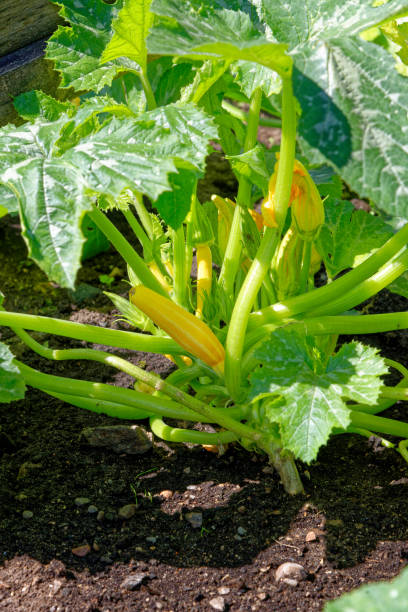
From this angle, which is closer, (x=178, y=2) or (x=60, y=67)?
(x=178, y=2)

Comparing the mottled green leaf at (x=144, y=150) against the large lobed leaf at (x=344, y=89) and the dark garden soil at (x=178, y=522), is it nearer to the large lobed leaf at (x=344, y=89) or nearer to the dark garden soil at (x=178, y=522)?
the large lobed leaf at (x=344, y=89)

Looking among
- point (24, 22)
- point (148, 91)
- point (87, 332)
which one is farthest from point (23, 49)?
point (87, 332)

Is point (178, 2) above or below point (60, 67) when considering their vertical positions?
above

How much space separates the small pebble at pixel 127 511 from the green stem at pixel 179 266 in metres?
0.52

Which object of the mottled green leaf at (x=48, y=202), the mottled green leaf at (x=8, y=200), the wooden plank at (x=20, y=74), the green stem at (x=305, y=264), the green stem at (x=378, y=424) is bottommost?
the green stem at (x=378, y=424)

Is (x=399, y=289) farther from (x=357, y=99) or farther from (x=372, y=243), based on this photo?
(x=357, y=99)

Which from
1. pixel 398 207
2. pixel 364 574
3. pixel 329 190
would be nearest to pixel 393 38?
pixel 329 190

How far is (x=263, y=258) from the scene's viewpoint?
1.69m

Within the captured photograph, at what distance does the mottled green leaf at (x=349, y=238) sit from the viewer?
1.93 metres

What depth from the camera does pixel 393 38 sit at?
2.08m

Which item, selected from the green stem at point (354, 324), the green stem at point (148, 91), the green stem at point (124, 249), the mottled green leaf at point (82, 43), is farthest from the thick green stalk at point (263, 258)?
the mottled green leaf at point (82, 43)

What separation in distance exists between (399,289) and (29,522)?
1.09 metres

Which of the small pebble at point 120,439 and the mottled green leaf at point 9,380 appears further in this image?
the small pebble at point 120,439

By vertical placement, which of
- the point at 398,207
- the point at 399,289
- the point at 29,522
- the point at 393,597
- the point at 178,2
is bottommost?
the point at 29,522
